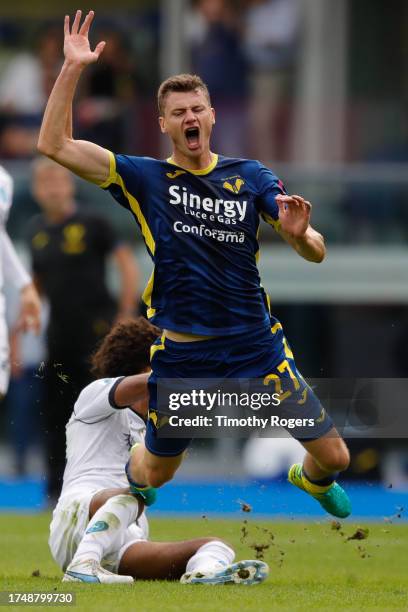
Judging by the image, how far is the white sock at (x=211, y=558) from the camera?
7094 millimetres

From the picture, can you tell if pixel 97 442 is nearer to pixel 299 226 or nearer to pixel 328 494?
pixel 328 494

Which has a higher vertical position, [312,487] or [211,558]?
[312,487]

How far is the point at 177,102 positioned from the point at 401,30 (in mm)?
13501

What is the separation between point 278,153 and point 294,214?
10.1 metres

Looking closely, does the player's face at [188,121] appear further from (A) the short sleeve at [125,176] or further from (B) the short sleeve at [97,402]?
(B) the short sleeve at [97,402]

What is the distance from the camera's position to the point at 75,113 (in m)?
16.3

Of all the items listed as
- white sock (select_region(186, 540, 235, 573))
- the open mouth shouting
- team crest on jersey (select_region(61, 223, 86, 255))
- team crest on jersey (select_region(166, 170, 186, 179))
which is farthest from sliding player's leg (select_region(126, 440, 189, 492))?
team crest on jersey (select_region(61, 223, 86, 255))

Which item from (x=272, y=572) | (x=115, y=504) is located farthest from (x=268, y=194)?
(x=272, y=572)

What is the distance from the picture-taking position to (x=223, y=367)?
7.16 metres

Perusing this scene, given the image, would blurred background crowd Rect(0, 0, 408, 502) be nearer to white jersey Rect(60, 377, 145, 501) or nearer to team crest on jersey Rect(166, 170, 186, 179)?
white jersey Rect(60, 377, 145, 501)

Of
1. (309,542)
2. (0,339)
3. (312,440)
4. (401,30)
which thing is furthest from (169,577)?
(401,30)

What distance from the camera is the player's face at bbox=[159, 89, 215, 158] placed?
7.11 m

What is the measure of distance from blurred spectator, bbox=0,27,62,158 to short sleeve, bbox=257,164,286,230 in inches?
394

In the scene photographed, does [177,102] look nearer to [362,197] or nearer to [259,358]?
[259,358]
